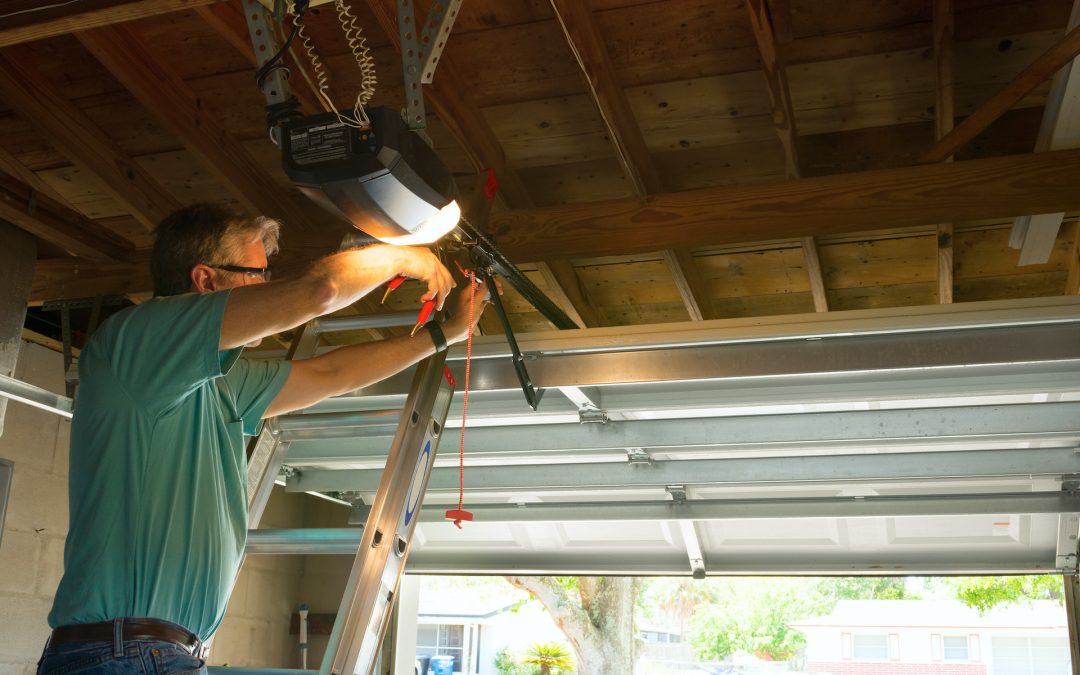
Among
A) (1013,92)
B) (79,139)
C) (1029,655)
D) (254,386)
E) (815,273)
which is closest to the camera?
(254,386)

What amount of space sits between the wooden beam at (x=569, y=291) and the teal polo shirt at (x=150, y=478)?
213 centimetres

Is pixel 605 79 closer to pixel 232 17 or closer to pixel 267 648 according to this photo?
pixel 232 17

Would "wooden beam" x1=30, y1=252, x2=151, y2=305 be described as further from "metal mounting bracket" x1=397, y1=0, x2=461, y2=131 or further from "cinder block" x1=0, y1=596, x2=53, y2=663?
"metal mounting bracket" x1=397, y1=0, x2=461, y2=131

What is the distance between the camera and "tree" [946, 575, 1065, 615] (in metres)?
17.1

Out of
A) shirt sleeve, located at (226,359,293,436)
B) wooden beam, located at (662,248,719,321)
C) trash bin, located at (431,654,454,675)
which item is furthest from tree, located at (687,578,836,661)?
Result: shirt sleeve, located at (226,359,293,436)

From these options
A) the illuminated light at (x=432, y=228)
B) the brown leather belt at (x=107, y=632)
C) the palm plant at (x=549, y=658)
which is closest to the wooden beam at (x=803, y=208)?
the illuminated light at (x=432, y=228)

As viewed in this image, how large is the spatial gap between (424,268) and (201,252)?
0.47 metres

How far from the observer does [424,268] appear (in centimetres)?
210

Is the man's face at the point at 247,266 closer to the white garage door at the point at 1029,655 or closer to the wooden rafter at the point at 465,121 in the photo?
the wooden rafter at the point at 465,121

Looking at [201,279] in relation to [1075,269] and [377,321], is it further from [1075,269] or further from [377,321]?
[1075,269]

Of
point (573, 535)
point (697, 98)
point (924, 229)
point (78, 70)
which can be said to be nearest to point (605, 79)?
point (697, 98)

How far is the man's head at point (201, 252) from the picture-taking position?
195 cm

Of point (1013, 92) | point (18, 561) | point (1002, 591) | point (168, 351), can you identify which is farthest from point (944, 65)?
point (1002, 591)

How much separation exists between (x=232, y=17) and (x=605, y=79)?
108cm
